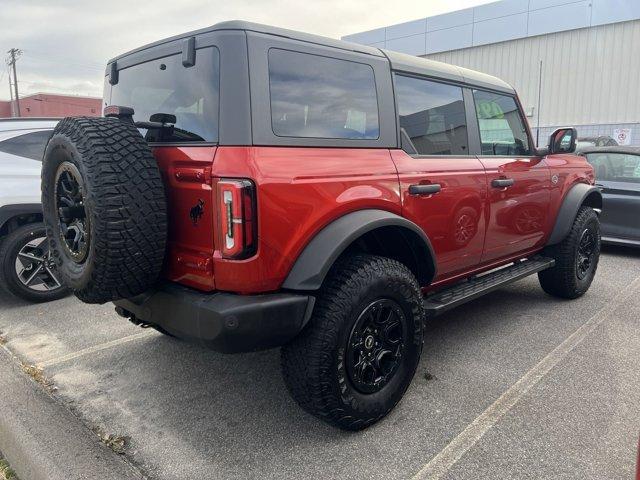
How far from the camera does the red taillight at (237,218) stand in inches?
81.7

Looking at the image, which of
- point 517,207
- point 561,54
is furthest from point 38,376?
point 561,54

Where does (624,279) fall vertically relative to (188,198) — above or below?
below

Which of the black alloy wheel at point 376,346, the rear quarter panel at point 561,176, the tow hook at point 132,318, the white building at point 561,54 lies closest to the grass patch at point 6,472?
the tow hook at point 132,318

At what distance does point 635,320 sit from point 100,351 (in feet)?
13.9

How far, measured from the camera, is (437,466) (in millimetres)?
2254

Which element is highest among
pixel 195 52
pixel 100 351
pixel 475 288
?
pixel 195 52

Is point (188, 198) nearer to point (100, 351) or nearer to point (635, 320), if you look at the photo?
point (100, 351)

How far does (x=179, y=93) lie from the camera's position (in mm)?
2436

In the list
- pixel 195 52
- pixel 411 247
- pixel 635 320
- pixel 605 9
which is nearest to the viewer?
pixel 195 52

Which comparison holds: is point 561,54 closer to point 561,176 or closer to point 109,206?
point 561,176

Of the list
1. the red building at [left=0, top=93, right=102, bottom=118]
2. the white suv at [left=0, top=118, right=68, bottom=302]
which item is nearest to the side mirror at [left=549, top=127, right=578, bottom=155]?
the white suv at [left=0, top=118, right=68, bottom=302]

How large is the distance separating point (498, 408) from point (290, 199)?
167 cm

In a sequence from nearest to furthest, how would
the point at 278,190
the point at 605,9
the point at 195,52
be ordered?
the point at 278,190 → the point at 195,52 → the point at 605,9

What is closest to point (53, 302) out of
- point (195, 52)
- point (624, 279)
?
point (195, 52)
